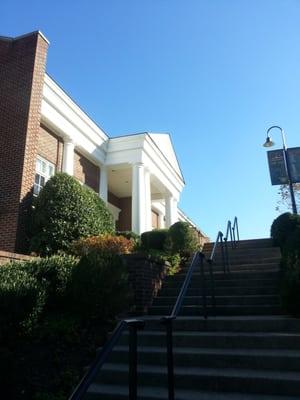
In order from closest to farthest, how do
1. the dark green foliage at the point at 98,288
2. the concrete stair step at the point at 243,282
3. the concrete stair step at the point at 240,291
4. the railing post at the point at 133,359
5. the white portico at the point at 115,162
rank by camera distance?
the railing post at the point at 133,359 < the dark green foliage at the point at 98,288 < the concrete stair step at the point at 240,291 < the concrete stair step at the point at 243,282 < the white portico at the point at 115,162

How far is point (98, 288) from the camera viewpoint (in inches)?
240

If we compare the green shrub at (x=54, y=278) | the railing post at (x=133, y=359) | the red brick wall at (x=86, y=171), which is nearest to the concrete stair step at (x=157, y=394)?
the railing post at (x=133, y=359)

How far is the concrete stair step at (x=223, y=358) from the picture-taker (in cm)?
450

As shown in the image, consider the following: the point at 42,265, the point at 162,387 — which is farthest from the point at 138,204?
the point at 162,387

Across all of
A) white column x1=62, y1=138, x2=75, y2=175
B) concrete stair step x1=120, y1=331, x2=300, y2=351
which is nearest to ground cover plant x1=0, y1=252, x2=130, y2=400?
concrete stair step x1=120, y1=331, x2=300, y2=351

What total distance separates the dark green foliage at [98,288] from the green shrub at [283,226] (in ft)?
19.1

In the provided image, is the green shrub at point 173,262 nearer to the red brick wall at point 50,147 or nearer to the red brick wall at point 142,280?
the red brick wall at point 142,280

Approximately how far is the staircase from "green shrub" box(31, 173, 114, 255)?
16.0 ft

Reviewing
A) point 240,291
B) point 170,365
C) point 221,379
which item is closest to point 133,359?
point 170,365

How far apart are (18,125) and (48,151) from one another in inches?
115

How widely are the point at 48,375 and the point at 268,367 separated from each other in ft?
8.99

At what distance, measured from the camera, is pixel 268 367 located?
4512 mm

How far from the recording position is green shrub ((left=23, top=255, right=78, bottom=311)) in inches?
258

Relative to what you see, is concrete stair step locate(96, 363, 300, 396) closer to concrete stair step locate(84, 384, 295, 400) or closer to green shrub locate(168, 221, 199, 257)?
concrete stair step locate(84, 384, 295, 400)
